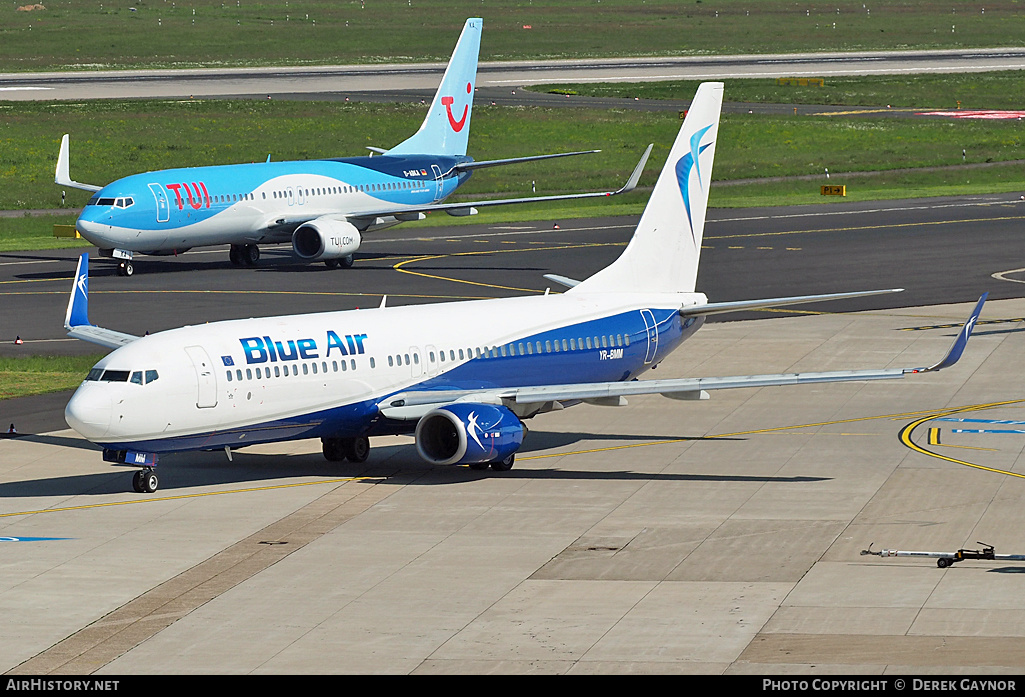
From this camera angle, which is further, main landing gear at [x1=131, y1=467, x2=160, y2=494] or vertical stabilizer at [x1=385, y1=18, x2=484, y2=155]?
vertical stabilizer at [x1=385, y1=18, x2=484, y2=155]

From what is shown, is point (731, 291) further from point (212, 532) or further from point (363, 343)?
point (212, 532)

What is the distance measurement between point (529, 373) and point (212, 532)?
10.8 meters

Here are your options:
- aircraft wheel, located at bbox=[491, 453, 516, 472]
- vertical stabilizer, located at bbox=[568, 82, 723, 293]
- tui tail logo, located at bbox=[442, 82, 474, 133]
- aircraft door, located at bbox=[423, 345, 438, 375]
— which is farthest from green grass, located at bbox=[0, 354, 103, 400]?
tui tail logo, located at bbox=[442, 82, 474, 133]

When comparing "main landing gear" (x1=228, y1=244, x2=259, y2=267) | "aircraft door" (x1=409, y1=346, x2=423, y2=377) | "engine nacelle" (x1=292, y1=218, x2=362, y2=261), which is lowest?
"main landing gear" (x1=228, y1=244, x2=259, y2=267)

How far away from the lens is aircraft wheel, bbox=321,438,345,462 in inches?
1698

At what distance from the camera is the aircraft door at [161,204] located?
7850cm

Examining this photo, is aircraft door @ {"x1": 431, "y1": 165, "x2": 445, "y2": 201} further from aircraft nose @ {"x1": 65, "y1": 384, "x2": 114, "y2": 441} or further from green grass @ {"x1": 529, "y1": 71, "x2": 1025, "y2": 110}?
green grass @ {"x1": 529, "y1": 71, "x2": 1025, "y2": 110}

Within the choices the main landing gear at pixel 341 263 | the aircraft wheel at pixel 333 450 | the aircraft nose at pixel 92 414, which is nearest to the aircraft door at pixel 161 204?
the main landing gear at pixel 341 263

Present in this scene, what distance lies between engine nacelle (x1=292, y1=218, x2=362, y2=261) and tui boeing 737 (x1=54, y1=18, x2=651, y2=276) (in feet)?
0.16

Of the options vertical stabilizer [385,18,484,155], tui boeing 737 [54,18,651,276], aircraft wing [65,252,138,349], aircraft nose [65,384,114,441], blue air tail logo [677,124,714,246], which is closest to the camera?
aircraft nose [65,384,114,441]

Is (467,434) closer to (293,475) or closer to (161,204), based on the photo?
(293,475)

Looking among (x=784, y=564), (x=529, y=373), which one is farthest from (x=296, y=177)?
(x=784, y=564)

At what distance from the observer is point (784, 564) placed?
32.8 metres

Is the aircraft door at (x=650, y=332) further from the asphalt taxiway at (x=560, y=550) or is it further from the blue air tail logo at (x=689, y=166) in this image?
the blue air tail logo at (x=689, y=166)
